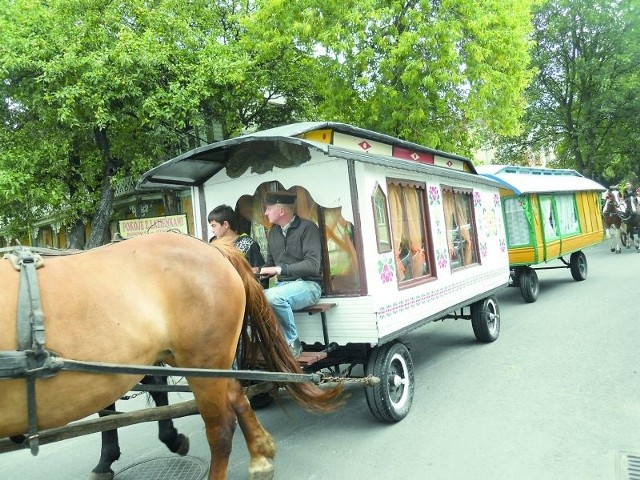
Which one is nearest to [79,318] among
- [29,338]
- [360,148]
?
[29,338]

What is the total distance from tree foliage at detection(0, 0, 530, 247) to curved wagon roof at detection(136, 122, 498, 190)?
252 inches

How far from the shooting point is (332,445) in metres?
4.13

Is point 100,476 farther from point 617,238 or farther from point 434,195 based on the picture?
point 617,238

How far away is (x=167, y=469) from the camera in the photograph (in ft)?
12.8

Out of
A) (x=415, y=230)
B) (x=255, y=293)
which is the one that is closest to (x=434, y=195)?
(x=415, y=230)

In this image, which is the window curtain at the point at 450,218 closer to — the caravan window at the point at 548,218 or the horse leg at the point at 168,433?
the horse leg at the point at 168,433

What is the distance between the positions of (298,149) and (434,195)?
1.84m

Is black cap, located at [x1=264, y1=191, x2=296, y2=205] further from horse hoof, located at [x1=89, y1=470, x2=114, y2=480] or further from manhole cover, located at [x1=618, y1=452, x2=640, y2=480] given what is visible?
manhole cover, located at [x1=618, y1=452, x2=640, y2=480]

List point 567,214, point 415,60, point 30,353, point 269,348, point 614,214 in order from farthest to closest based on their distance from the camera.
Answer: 1. point 614,214
2. point 567,214
3. point 415,60
4. point 269,348
5. point 30,353

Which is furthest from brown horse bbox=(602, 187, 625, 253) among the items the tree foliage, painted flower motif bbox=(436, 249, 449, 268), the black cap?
the black cap

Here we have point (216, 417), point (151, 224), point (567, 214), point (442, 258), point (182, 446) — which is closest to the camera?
Answer: point (216, 417)

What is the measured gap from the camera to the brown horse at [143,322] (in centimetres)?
251

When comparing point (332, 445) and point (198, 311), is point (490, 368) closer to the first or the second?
point (332, 445)

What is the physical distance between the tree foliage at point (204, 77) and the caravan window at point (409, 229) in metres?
7.08
